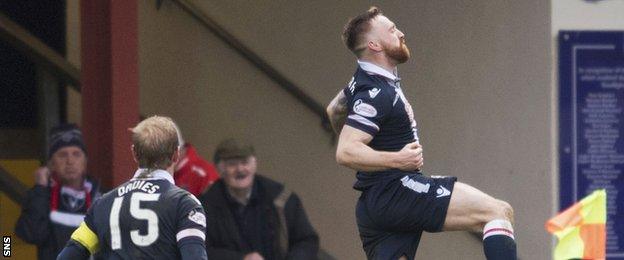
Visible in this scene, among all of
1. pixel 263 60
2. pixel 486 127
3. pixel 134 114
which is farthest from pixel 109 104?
pixel 486 127

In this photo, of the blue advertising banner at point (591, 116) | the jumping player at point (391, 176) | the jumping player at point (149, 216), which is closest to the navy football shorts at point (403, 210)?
the jumping player at point (391, 176)

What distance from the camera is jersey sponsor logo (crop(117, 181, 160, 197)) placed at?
19.1 ft

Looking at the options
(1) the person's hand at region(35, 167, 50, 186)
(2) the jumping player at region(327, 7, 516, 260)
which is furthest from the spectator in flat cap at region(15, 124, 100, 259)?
(2) the jumping player at region(327, 7, 516, 260)

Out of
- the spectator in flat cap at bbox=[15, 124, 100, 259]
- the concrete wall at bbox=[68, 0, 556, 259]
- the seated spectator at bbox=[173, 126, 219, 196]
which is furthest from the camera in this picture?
the concrete wall at bbox=[68, 0, 556, 259]

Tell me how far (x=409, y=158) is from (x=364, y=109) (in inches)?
11.1

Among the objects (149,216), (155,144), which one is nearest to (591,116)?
(155,144)

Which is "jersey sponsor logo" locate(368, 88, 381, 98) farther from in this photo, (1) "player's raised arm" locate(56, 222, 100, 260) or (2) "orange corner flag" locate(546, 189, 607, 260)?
(1) "player's raised arm" locate(56, 222, 100, 260)

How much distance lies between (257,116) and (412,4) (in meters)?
1.41

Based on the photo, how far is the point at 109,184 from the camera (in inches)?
331

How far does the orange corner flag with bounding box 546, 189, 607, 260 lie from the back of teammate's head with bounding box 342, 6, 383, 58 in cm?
125

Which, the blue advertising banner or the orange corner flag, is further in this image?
the blue advertising banner

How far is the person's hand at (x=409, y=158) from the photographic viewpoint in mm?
6355

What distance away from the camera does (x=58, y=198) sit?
26.8 feet

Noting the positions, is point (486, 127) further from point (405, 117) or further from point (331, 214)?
point (405, 117)
